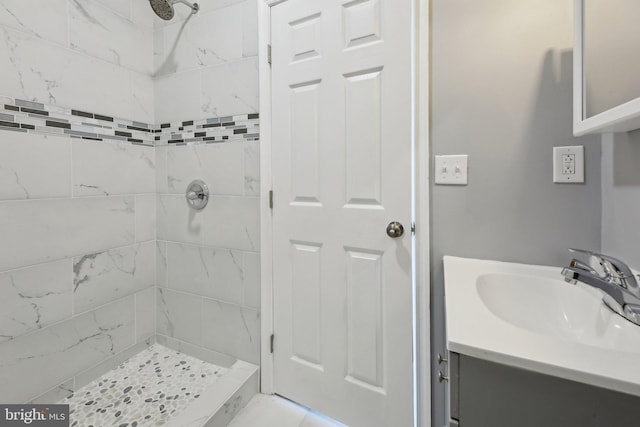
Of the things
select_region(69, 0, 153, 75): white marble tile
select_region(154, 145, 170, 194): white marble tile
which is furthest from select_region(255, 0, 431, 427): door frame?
select_region(69, 0, 153, 75): white marble tile

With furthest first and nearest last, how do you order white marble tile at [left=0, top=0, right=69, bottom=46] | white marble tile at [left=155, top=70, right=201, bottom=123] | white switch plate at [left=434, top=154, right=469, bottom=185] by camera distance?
white marble tile at [left=155, top=70, right=201, bottom=123], white marble tile at [left=0, top=0, right=69, bottom=46], white switch plate at [left=434, top=154, right=469, bottom=185]

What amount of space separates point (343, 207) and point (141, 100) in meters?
1.43

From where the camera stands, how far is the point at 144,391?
4.50 ft

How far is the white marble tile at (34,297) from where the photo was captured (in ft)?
3.79

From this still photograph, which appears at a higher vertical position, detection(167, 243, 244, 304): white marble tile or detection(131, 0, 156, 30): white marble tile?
detection(131, 0, 156, 30): white marble tile

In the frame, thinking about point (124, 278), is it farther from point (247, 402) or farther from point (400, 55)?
point (400, 55)

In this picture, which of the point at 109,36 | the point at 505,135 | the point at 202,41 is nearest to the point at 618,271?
the point at 505,135

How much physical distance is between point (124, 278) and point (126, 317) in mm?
231

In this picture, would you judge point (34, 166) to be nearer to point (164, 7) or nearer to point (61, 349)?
point (61, 349)

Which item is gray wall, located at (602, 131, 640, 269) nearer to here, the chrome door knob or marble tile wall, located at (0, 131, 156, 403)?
the chrome door knob

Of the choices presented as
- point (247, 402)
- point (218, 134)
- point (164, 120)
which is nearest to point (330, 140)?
point (218, 134)

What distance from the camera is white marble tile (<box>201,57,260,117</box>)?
1440 mm

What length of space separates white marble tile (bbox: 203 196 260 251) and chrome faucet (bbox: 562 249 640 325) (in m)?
1.27

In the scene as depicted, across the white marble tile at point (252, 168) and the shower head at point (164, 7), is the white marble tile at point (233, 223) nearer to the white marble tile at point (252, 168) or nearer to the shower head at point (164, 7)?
the white marble tile at point (252, 168)
